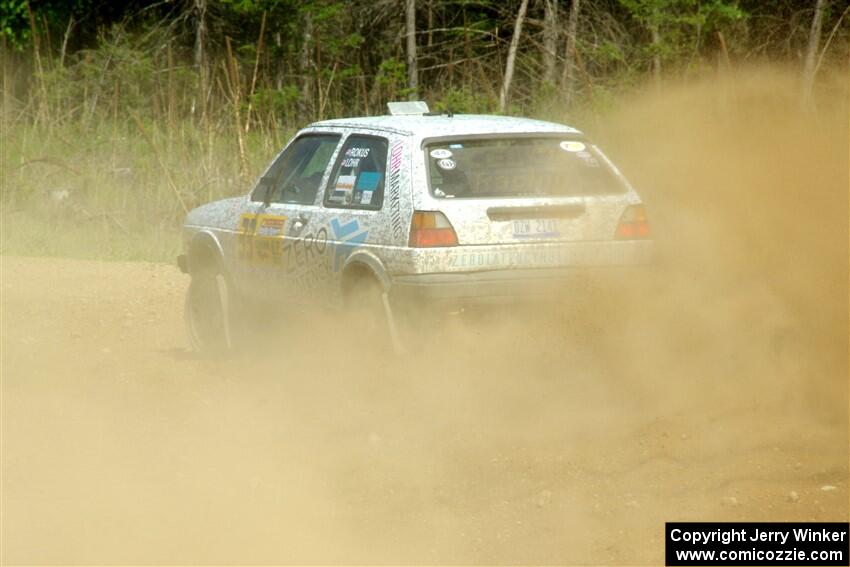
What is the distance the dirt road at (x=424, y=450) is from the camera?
17.5 ft

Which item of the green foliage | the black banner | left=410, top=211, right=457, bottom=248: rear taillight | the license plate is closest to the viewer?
the black banner

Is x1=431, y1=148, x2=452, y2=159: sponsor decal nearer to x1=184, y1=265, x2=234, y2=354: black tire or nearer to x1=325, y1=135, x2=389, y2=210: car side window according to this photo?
x1=325, y1=135, x2=389, y2=210: car side window

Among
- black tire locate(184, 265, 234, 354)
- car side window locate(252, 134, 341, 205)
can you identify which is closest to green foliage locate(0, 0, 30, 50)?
black tire locate(184, 265, 234, 354)

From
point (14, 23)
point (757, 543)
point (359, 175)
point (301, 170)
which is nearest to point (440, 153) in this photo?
point (359, 175)

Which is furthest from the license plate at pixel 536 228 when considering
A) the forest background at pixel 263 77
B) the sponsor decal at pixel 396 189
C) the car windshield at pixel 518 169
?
the forest background at pixel 263 77

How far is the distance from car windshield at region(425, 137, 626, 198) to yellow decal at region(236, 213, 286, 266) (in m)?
1.48

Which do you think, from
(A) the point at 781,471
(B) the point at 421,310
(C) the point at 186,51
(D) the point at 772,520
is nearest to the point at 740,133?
(B) the point at 421,310

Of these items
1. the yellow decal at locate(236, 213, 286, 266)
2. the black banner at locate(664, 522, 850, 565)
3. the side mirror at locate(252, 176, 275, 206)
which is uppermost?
the side mirror at locate(252, 176, 275, 206)

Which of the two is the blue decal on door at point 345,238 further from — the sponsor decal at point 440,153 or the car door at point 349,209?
the sponsor decal at point 440,153

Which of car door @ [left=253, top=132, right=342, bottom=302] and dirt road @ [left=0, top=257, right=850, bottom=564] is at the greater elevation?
car door @ [left=253, top=132, right=342, bottom=302]

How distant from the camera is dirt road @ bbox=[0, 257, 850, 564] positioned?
17.5 ft

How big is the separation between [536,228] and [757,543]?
2994mm

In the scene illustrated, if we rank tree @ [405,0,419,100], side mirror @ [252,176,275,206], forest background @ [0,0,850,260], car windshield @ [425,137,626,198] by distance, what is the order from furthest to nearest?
tree @ [405,0,419,100] < forest background @ [0,0,850,260] < side mirror @ [252,176,275,206] < car windshield @ [425,137,626,198]

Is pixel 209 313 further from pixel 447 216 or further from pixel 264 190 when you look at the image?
pixel 447 216
